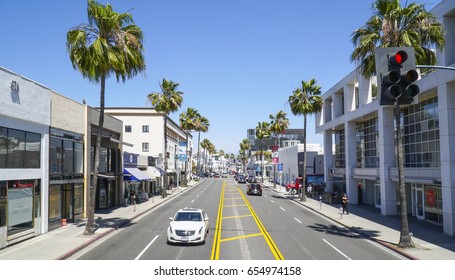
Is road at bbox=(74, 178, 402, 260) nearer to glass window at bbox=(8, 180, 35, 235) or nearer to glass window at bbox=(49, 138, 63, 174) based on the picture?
glass window at bbox=(8, 180, 35, 235)

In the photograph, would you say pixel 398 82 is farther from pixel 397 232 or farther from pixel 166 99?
pixel 166 99

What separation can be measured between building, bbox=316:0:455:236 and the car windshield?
40.4 feet

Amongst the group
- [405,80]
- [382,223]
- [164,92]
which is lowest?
[382,223]

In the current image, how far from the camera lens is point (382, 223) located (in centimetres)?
2678

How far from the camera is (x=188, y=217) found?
19.9 metres

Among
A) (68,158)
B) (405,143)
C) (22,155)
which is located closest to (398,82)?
(22,155)

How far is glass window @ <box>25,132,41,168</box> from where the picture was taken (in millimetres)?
20422

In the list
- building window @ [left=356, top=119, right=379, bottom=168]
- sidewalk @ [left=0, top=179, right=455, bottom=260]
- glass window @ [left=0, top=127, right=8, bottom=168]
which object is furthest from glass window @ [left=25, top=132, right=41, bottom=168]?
building window @ [left=356, top=119, right=379, bottom=168]

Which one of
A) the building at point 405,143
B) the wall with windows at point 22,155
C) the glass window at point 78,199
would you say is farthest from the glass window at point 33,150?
the building at point 405,143

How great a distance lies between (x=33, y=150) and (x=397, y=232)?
2125 cm

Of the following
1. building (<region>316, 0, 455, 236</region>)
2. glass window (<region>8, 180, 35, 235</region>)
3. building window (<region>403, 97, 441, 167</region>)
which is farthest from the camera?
building window (<region>403, 97, 441, 167</region>)
